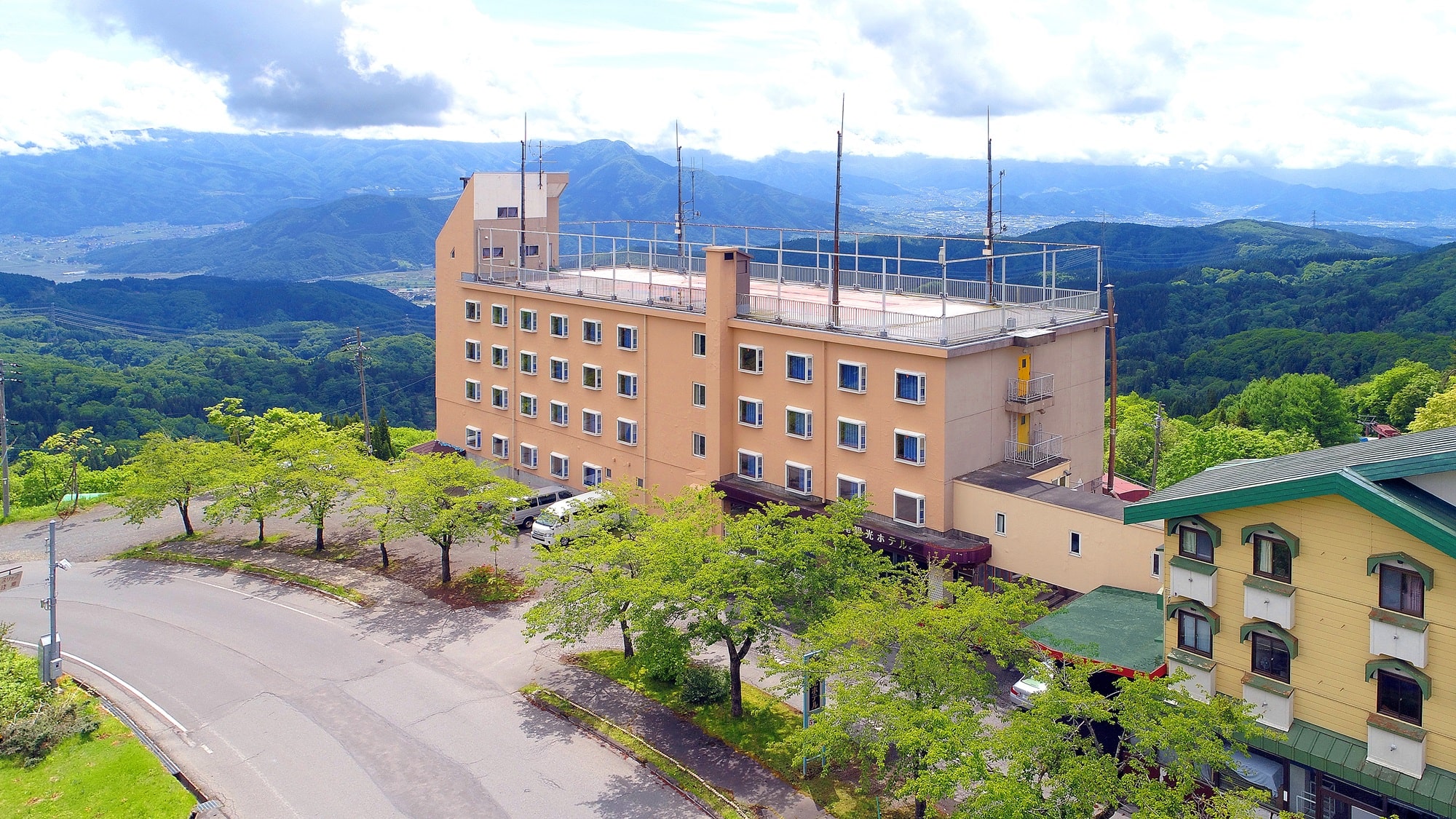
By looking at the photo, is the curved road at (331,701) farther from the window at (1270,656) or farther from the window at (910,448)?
the window at (910,448)

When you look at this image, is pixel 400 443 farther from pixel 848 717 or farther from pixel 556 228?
pixel 848 717

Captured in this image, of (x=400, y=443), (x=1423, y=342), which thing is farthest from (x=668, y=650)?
(x=1423, y=342)

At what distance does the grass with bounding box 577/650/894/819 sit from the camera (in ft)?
87.5

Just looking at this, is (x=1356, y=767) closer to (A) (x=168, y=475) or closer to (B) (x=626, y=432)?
(B) (x=626, y=432)

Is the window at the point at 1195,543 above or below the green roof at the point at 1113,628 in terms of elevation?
above

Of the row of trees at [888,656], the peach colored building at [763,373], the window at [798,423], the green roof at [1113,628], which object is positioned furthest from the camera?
the window at [798,423]

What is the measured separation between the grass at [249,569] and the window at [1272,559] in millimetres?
30554

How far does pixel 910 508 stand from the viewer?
37062 millimetres

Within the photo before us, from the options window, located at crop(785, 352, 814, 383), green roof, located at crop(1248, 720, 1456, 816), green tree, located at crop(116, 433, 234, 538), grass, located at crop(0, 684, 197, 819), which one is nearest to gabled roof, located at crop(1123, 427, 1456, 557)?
green roof, located at crop(1248, 720, 1456, 816)

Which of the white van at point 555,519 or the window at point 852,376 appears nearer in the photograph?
the window at point 852,376

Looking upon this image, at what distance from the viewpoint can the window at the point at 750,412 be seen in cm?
4178

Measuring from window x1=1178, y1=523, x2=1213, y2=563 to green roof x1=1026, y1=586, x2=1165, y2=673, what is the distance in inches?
129

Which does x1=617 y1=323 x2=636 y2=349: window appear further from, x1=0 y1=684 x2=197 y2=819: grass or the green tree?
x1=0 y1=684 x2=197 y2=819: grass

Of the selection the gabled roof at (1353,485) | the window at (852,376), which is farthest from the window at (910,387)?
the gabled roof at (1353,485)
